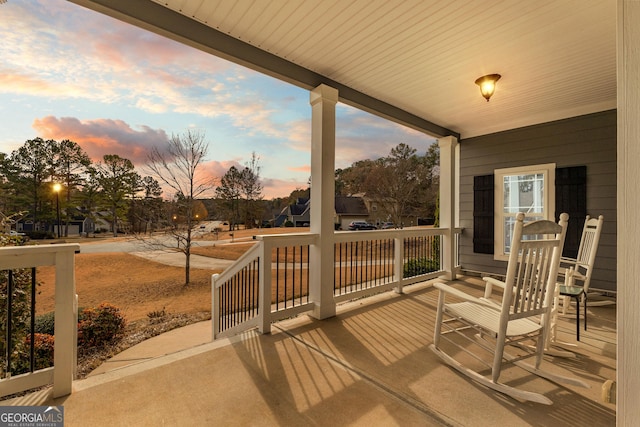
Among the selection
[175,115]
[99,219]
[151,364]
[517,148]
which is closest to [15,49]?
[99,219]

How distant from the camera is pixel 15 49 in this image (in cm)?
427

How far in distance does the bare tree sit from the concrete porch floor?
25.0 feet

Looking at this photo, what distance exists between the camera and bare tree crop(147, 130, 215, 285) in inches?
→ 357

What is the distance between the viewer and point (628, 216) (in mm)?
808

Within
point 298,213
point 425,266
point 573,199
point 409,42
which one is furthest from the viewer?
point 298,213

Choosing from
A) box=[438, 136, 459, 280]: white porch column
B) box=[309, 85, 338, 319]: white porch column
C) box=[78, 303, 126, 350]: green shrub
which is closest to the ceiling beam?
box=[309, 85, 338, 319]: white porch column

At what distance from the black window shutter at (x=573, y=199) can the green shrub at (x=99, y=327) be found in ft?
25.4

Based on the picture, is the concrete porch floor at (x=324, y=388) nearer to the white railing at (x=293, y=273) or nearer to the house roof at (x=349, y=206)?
the white railing at (x=293, y=273)

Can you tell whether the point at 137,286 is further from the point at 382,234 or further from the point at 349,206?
the point at 349,206

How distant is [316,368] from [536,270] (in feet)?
5.83

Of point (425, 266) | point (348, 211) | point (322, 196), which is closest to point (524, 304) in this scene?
point (322, 196)

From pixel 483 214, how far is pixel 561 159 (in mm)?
1424

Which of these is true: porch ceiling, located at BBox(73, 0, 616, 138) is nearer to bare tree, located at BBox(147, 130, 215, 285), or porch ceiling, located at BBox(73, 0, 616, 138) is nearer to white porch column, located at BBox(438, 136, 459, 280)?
white porch column, located at BBox(438, 136, 459, 280)

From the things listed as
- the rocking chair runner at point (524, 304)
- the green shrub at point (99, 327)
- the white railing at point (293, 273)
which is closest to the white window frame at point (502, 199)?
the white railing at point (293, 273)
